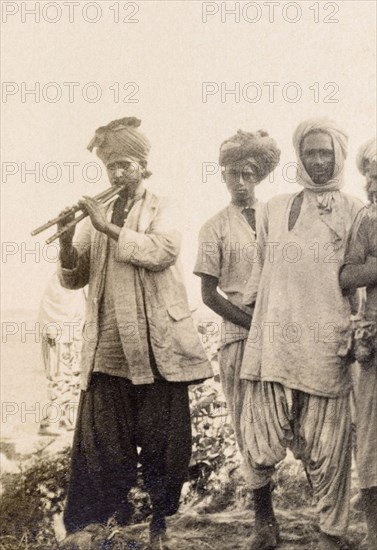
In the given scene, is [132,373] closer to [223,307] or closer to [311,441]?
[223,307]

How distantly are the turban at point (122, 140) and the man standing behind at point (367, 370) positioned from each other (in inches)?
43.6

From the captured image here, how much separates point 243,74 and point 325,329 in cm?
135

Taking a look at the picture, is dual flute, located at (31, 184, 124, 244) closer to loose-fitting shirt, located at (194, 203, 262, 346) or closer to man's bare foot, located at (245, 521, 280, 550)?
loose-fitting shirt, located at (194, 203, 262, 346)

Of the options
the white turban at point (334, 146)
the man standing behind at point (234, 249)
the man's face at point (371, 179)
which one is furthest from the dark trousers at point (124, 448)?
the man's face at point (371, 179)

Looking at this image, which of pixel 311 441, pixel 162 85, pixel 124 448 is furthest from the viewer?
pixel 162 85

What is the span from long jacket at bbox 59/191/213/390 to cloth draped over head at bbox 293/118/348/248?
69 centimetres

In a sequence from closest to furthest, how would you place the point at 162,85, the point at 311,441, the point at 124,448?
the point at 311,441
the point at 124,448
the point at 162,85

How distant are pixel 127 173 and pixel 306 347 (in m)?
1.21

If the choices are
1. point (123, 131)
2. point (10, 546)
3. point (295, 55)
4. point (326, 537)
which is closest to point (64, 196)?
point (123, 131)

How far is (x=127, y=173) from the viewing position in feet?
16.1

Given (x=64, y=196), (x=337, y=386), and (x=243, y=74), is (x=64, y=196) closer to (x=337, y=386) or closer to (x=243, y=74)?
(x=243, y=74)

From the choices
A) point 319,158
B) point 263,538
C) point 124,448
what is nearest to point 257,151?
point 319,158

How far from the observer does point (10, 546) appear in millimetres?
4914

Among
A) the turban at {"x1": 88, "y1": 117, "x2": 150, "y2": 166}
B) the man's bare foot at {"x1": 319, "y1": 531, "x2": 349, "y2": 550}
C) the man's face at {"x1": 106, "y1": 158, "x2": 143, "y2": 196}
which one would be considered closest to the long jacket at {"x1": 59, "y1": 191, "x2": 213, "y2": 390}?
the man's face at {"x1": 106, "y1": 158, "x2": 143, "y2": 196}
